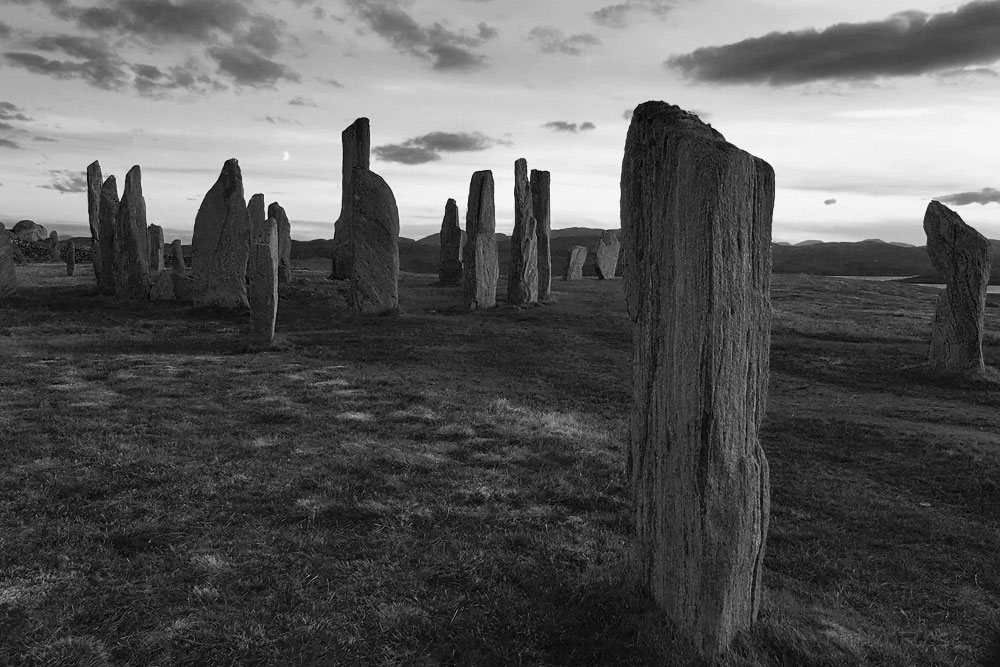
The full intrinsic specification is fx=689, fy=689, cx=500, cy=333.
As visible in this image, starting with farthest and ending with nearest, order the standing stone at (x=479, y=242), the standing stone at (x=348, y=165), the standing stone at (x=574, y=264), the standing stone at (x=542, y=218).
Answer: the standing stone at (x=574, y=264), the standing stone at (x=348, y=165), the standing stone at (x=542, y=218), the standing stone at (x=479, y=242)

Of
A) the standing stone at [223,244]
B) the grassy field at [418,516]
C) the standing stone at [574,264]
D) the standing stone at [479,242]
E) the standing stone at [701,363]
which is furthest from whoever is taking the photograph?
the standing stone at [574,264]

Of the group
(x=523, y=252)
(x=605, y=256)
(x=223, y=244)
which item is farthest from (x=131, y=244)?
(x=605, y=256)

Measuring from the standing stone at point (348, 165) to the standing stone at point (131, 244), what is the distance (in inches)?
399

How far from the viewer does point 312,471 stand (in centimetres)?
1047

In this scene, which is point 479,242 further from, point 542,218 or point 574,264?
point 574,264

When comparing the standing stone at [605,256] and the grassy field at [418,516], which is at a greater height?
the standing stone at [605,256]

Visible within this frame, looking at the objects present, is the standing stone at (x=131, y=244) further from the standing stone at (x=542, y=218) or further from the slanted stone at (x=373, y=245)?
the standing stone at (x=542, y=218)

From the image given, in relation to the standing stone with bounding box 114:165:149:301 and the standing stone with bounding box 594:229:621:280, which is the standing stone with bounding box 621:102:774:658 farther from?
the standing stone with bounding box 594:229:621:280

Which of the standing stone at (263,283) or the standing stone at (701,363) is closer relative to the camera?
the standing stone at (701,363)

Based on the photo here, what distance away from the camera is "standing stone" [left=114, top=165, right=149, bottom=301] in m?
29.2

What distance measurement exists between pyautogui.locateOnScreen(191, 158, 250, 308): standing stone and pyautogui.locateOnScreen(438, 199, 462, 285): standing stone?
1461cm

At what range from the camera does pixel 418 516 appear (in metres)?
8.96

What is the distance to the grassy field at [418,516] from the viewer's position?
6465 millimetres

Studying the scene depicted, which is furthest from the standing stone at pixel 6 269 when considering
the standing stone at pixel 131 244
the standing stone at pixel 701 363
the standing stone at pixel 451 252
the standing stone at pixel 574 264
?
the standing stone at pixel 574 264
